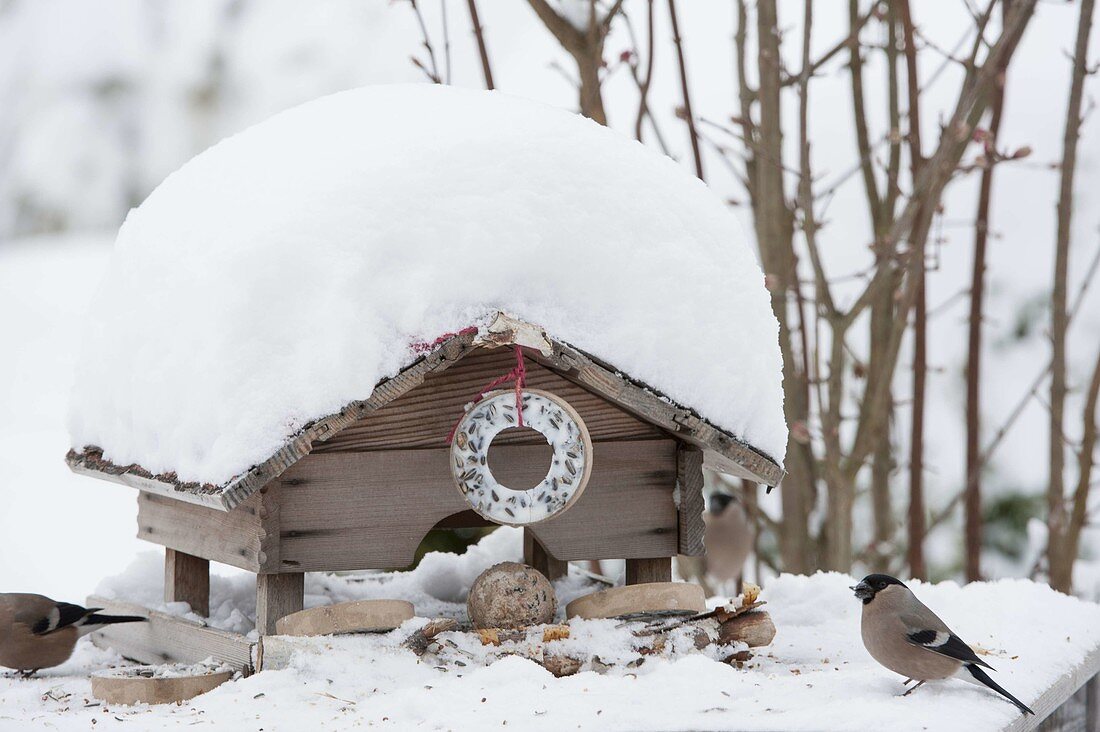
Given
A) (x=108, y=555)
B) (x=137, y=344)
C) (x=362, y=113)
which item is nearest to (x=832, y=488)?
(x=362, y=113)

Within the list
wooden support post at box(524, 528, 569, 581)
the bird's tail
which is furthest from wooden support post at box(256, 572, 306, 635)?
the bird's tail

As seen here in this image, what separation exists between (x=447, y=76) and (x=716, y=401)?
127 centimetres

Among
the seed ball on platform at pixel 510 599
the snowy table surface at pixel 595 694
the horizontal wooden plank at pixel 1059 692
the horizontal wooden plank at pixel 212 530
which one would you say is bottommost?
the horizontal wooden plank at pixel 1059 692

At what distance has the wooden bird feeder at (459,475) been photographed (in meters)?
2.15

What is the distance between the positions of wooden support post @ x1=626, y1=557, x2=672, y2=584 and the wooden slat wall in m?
0.41

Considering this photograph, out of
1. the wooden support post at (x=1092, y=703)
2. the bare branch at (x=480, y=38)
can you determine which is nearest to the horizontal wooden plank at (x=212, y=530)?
the bare branch at (x=480, y=38)

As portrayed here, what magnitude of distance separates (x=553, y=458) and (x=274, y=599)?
23.5 inches

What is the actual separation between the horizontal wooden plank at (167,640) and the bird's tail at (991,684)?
4.18ft

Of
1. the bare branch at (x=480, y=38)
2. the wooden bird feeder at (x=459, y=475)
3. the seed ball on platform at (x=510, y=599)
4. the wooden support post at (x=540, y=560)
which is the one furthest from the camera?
the bare branch at (x=480, y=38)

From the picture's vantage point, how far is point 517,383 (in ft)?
7.14

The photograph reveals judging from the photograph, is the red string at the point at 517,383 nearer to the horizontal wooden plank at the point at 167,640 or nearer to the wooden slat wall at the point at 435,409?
the wooden slat wall at the point at 435,409

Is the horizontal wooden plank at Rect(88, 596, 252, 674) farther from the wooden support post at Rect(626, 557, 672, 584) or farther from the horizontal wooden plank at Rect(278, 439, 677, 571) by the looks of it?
the wooden support post at Rect(626, 557, 672, 584)

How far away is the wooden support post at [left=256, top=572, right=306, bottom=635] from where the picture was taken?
2.20 metres

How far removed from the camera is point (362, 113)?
2396mm
